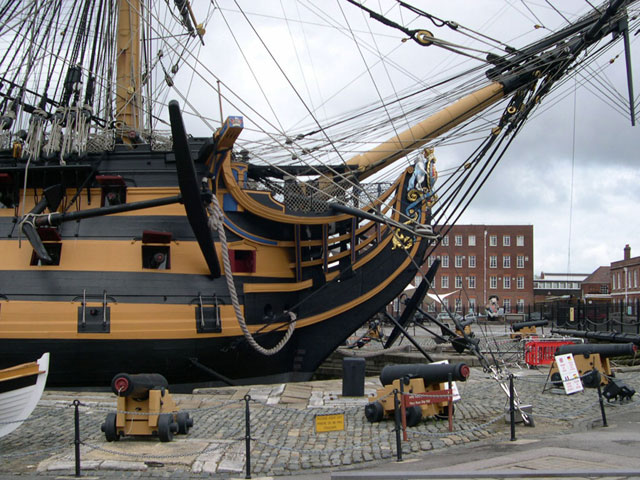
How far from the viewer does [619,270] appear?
5541 centimetres

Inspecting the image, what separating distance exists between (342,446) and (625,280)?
51.1 metres

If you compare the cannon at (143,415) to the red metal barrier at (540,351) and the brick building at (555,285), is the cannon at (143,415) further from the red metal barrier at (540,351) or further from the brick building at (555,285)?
the brick building at (555,285)

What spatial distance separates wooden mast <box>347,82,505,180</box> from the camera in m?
17.8

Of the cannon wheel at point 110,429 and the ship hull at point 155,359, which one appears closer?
the cannon wheel at point 110,429

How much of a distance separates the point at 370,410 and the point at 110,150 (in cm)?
901

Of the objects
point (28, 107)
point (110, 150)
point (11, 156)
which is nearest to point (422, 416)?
→ point (110, 150)

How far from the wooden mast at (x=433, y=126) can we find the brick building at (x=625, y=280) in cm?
3851

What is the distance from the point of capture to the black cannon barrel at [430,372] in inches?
377

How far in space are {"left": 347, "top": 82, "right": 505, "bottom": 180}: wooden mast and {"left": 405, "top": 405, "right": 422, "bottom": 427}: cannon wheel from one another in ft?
30.9

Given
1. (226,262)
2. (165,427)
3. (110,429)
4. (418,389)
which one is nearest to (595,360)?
(418,389)

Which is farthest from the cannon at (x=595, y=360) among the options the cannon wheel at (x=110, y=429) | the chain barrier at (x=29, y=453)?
the chain barrier at (x=29, y=453)

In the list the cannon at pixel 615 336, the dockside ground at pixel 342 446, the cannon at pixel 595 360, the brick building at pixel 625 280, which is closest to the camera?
the dockside ground at pixel 342 446

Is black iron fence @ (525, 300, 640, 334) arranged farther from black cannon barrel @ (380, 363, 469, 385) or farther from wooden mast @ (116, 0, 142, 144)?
wooden mast @ (116, 0, 142, 144)

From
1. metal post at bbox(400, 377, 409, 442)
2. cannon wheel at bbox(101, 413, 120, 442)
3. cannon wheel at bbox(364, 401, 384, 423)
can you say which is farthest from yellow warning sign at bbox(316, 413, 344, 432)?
cannon wheel at bbox(101, 413, 120, 442)
